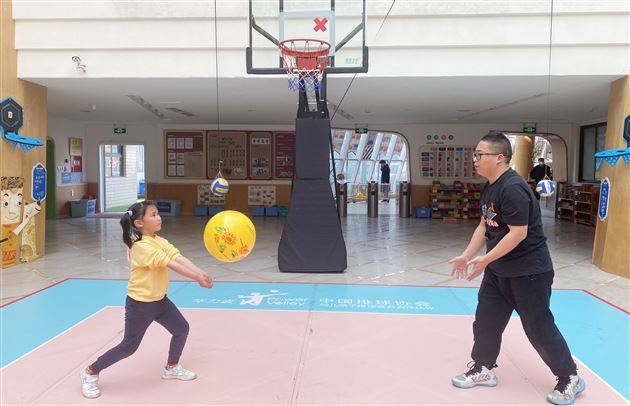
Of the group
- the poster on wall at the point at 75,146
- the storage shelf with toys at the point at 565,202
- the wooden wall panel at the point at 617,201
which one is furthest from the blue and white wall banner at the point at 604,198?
the poster on wall at the point at 75,146

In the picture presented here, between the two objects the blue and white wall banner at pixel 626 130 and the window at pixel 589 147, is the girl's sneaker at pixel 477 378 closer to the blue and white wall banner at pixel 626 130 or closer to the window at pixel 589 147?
the blue and white wall banner at pixel 626 130

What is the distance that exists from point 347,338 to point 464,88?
5.54 m

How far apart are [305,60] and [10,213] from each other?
4.95m

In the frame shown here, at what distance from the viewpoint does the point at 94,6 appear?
6.88 m

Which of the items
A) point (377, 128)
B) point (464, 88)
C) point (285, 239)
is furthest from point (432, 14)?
point (377, 128)

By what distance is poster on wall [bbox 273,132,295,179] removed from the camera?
14.1m

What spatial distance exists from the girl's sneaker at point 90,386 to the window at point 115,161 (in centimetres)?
1428

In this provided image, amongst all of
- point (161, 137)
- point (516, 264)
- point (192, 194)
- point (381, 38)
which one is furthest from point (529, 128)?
point (516, 264)

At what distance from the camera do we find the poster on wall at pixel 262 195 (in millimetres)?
14227

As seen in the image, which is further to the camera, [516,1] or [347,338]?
[516,1]

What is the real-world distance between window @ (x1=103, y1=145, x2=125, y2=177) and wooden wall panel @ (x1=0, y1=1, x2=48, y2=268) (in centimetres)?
865

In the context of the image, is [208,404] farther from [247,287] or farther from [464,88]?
[464,88]

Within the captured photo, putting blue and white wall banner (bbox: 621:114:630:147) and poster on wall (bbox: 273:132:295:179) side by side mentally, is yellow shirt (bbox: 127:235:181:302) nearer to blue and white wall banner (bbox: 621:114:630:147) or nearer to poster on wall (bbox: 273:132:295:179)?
blue and white wall banner (bbox: 621:114:630:147)

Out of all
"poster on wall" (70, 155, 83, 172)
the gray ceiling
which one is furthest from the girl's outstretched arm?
"poster on wall" (70, 155, 83, 172)
